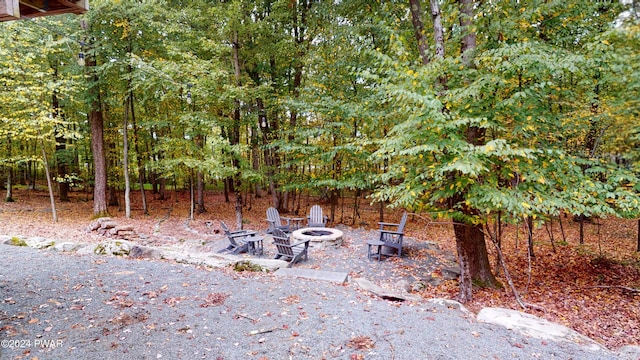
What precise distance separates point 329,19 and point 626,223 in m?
13.6

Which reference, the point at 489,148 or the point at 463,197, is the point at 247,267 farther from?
the point at 489,148

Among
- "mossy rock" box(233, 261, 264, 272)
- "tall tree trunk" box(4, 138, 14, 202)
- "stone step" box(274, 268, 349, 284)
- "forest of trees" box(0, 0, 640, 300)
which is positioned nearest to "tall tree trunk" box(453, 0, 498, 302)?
"forest of trees" box(0, 0, 640, 300)

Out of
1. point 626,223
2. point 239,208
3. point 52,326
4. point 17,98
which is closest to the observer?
point 52,326

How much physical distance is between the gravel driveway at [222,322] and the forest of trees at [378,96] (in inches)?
58.6

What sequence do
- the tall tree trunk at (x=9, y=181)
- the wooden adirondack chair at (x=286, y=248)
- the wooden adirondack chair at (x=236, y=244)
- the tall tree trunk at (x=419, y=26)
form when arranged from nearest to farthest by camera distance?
the tall tree trunk at (x=419, y=26)
the wooden adirondack chair at (x=286, y=248)
the wooden adirondack chair at (x=236, y=244)
the tall tree trunk at (x=9, y=181)

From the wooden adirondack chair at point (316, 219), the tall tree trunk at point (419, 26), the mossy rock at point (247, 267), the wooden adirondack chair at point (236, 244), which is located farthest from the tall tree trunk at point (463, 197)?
the wooden adirondack chair at point (316, 219)

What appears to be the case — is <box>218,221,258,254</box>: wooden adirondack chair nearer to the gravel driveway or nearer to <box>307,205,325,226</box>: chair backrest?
the gravel driveway

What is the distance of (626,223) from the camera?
39.7ft

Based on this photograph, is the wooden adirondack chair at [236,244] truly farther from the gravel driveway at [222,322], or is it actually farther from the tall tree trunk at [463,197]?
the tall tree trunk at [463,197]

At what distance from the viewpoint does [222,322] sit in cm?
326

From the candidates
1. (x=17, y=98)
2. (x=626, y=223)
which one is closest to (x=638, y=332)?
(x=626, y=223)

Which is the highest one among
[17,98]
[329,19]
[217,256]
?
[329,19]

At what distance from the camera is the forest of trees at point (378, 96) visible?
390 centimetres

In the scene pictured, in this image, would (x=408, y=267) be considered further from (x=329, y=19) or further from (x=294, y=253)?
(x=329, y=19)
